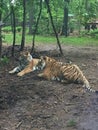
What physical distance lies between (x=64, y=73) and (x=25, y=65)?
1679mm

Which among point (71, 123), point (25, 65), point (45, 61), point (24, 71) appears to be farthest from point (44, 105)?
point (25, 65)

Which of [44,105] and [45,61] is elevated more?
[45,61]

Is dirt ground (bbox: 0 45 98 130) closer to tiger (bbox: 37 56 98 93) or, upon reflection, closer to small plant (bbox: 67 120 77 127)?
small plant (bbox: 67 120 77 127)

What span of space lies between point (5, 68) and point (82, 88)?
10.6ft

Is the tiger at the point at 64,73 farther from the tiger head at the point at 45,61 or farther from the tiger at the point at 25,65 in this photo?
the tiger at the point at 25,65

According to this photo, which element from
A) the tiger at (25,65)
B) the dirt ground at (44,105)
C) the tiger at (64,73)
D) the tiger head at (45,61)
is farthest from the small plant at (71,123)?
the tiger at (25,65)

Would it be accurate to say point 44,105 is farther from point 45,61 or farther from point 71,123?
point 45,61

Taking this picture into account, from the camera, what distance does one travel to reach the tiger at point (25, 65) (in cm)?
1043

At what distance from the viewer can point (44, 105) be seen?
7508mm

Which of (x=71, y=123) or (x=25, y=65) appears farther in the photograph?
(x=25, y=65)

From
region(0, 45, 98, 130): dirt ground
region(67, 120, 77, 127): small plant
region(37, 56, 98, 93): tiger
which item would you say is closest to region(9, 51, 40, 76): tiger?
region(0, 45, 98, 130): dirt ground

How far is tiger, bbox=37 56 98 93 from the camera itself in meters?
9.24

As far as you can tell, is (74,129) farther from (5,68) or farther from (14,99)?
(5,68)

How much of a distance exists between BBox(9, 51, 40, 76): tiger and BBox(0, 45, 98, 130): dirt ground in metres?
0.15
